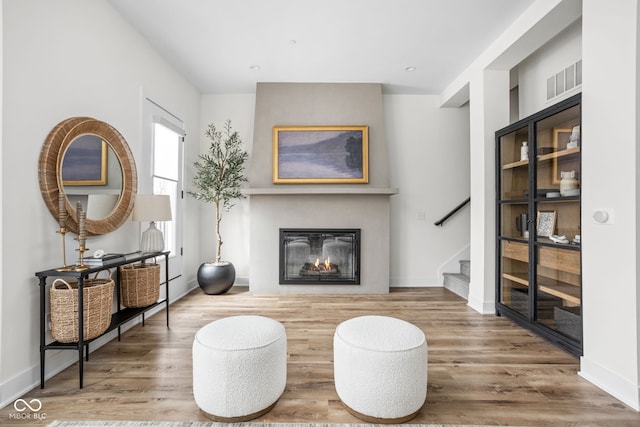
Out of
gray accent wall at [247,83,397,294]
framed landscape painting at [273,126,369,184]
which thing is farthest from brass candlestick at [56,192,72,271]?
framed landscape painting at [273,126,369,184]

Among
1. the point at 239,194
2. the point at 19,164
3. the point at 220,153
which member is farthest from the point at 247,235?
the point at 19,164

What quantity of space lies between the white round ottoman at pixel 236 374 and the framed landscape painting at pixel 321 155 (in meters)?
2.72

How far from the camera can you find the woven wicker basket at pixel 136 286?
254 cm

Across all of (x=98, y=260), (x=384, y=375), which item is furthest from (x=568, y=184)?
(x=98, y=260)

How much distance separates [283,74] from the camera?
3.86 metres

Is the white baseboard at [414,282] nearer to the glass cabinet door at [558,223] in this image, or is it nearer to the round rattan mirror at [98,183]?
the glass cabinet door at [558,223]

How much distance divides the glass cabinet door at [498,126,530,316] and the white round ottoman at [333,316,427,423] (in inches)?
71.9

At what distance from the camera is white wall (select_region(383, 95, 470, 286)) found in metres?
4.48

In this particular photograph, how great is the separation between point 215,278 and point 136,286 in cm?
136

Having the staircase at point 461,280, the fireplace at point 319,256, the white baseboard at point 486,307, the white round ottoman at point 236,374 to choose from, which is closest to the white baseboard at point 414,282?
the staircase at point 461,280

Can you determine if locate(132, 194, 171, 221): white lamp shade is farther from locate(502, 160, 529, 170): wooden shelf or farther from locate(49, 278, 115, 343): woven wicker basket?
locate(502, 160, 529, 170): wooden shelf

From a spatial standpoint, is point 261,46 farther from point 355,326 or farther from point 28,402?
point 28,402

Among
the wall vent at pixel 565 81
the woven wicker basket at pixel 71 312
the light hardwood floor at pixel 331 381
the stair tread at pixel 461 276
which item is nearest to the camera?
the light hardwood floor at pixel 331 381

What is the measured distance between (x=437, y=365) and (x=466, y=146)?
11.1 feet
